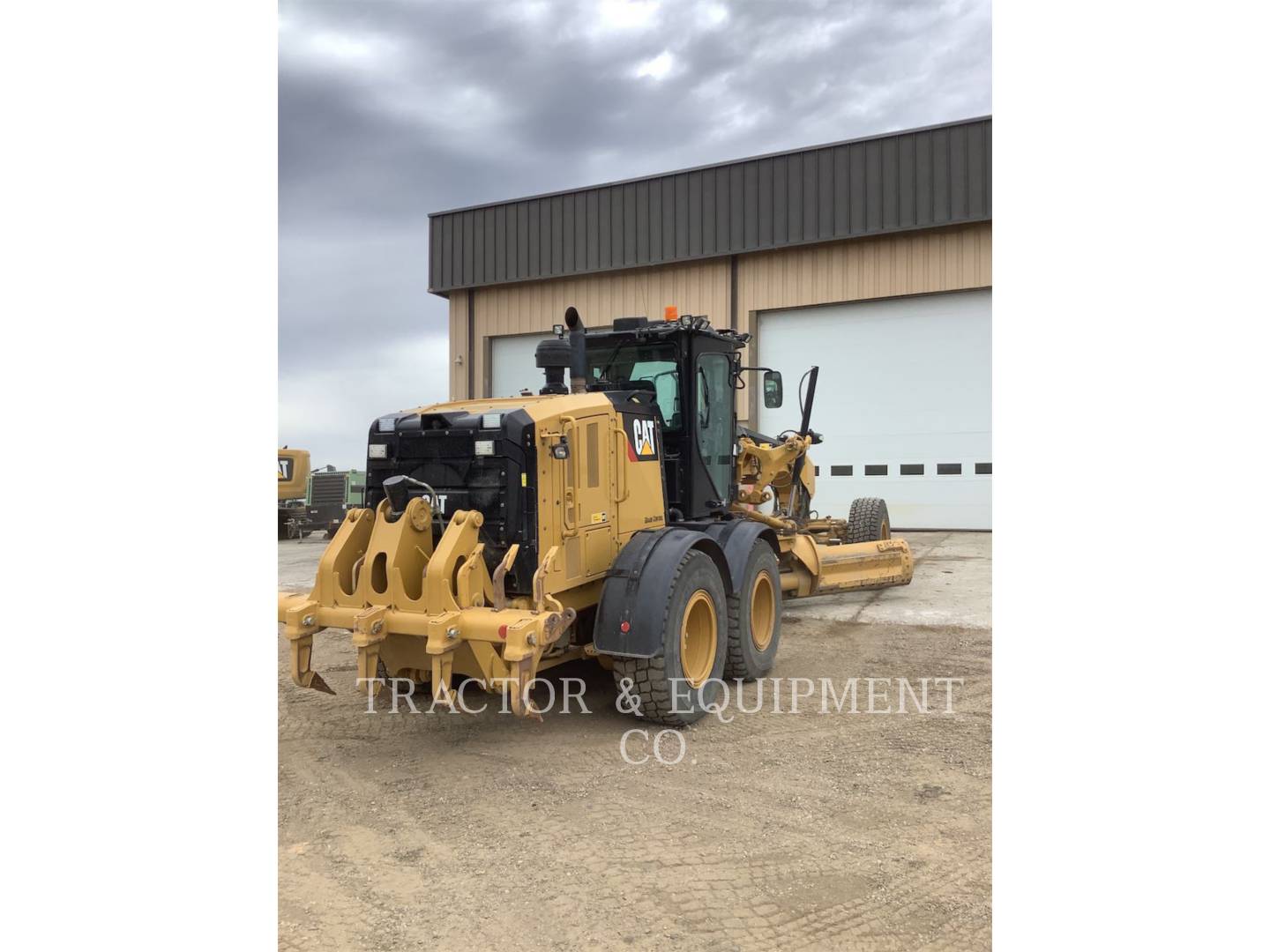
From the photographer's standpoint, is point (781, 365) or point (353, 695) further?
point (781, 365)

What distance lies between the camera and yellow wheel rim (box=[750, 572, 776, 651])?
6863 mm

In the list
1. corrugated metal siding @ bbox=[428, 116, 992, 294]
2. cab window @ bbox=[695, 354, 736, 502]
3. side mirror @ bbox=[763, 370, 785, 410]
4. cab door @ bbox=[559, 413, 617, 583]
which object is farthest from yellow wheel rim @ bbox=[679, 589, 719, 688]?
corrugated metal siding @ bbox=[428, 116, 992, 294]

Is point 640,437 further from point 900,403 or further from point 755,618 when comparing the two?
point 900,403

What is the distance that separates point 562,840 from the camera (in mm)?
3863

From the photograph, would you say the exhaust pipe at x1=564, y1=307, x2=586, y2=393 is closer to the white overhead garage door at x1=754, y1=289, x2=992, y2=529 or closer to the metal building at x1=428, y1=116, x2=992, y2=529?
the metal building at x1=428, y1=116, x2=992, y2=529

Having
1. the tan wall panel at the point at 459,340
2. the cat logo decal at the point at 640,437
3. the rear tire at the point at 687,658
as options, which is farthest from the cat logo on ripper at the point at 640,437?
the tan wall panel at the point at 459,340

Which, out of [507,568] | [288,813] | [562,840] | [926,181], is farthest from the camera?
[926,181]

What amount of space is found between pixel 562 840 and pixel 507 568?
150 centimetres

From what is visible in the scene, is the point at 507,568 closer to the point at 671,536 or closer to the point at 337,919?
Result: the point at 671,536

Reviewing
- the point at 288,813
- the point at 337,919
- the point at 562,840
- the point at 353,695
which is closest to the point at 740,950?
the point at 562,840

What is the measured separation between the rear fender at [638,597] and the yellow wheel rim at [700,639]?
509mm

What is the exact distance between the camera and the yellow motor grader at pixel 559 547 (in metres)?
4.70

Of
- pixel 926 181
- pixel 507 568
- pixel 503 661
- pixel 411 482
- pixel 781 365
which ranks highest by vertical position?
pixel 926 181

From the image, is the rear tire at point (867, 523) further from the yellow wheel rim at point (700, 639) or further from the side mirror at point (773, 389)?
the yellow wheel rim at point (700, 639)
